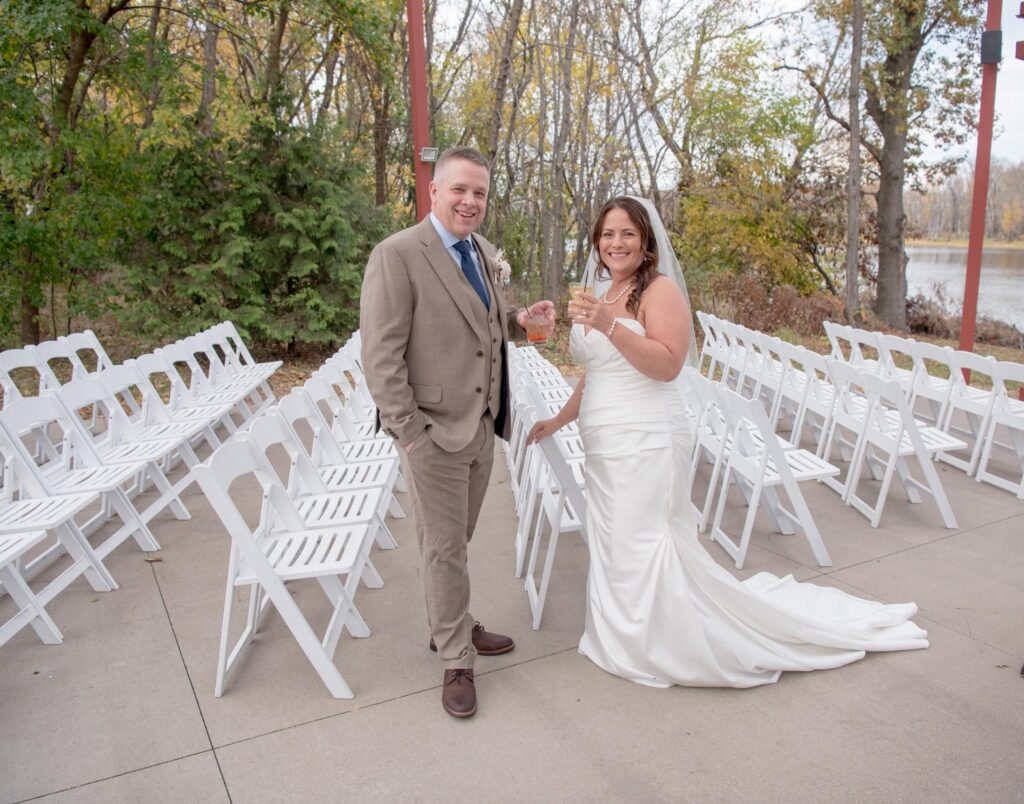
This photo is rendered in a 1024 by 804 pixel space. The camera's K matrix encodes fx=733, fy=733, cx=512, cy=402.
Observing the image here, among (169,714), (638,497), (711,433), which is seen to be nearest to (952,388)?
(711,433)

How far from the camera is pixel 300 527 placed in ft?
11.1

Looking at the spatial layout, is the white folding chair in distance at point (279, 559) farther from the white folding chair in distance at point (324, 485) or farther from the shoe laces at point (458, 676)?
the shoe laces at point (458, 676)

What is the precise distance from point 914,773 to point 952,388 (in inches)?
167

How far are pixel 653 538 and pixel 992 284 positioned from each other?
31173 mm

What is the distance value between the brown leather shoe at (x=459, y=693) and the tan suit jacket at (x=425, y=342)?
931 mm

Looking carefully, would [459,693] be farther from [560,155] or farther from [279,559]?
[560,155]

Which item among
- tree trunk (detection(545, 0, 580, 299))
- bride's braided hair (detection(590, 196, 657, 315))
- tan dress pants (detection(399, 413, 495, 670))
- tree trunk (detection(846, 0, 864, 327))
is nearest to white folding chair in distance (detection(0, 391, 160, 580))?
tan dress pants (detection(399, 413, 495, 670))

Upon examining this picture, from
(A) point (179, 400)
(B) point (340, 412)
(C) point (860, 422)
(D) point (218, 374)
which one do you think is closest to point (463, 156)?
(B) point (340, 412)

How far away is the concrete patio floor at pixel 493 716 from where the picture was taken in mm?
2498

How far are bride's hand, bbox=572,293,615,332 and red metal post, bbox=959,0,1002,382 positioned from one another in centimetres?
666

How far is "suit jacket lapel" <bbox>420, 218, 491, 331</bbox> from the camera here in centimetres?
274

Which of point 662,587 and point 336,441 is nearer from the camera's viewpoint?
point 662,587

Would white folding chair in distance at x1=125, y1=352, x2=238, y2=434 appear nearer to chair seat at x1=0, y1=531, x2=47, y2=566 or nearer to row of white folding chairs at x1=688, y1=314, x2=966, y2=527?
chair seat at x1=0, y1=531, x2=47, y2=566

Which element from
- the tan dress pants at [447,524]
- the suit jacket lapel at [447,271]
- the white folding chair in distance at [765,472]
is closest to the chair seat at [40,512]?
the tan dress pants at [447,524]
